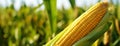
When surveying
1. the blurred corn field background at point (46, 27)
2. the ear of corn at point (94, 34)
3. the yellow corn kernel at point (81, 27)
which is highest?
the blurred corn field background at point (46, 27)

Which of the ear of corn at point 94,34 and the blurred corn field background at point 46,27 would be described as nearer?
the ear of corn at point 94,34

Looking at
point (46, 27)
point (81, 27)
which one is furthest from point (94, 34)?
point (46, 27)

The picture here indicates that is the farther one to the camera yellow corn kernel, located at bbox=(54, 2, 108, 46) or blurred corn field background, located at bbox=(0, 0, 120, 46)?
blurred corn field background, located at bbox=(0, 0, 120, 46)

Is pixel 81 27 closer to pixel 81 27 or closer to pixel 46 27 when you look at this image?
pixel 81 27

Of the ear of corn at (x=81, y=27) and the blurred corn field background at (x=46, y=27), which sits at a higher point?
the blurred corn field background at (x=46, y=27)

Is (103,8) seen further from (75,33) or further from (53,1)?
(53,1)

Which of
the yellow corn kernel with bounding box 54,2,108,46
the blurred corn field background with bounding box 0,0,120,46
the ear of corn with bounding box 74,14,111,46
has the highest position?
the blurred corn field background with bounding box 0,0,120,46

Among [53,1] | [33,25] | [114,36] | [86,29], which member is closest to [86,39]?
[86,29]

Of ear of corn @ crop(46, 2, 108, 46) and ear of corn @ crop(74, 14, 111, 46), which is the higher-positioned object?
ear of corn @ crop(46, 2, 108, 46)

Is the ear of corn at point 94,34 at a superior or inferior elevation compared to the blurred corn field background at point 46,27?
inferior
